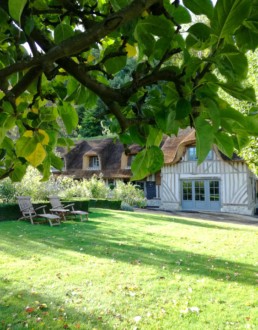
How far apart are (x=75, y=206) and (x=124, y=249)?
9000 millimetres

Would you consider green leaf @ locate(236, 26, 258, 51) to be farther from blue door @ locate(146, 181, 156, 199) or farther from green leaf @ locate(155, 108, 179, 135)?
blue door @ locate(146, 181, 156, 199)

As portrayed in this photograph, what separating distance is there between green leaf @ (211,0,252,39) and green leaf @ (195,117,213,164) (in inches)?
7.6

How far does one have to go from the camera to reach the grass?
480 centimetres

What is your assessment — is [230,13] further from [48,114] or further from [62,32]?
[48,114]

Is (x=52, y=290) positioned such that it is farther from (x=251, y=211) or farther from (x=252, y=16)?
(x=251, y=211)

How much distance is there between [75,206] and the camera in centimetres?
1808

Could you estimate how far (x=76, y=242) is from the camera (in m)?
10.2

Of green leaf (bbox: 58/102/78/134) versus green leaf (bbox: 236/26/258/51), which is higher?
green leaf (bbox: 236/26/258/51)

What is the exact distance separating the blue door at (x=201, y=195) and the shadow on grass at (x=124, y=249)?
46.5ft

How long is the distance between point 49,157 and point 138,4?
2.92ft

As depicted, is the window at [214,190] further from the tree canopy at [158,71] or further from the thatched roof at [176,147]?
the tree canopy at [158,71]

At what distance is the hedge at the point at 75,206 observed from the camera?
14883 millimetres

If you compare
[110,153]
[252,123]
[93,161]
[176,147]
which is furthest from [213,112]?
[93,161]

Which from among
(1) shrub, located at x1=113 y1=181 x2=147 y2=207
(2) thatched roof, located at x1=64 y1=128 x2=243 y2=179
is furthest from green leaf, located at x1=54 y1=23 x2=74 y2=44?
(2) thatched roof, located at x1=64 y1=128 x2=243 y2=179
